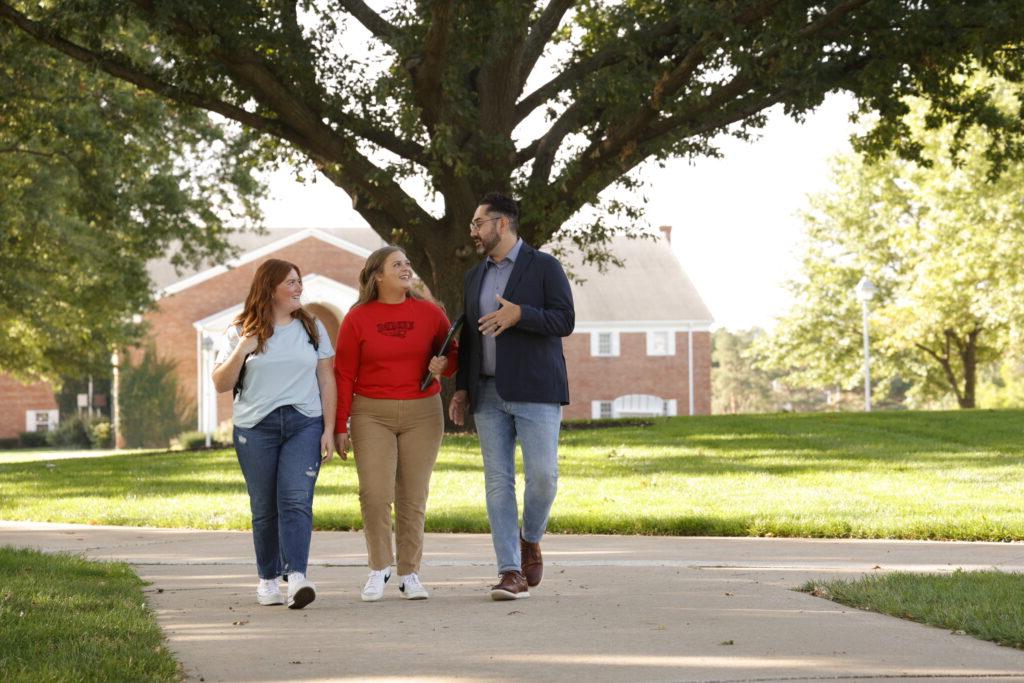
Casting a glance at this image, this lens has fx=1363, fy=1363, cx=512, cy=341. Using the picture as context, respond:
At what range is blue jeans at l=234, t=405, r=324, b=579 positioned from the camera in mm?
6977

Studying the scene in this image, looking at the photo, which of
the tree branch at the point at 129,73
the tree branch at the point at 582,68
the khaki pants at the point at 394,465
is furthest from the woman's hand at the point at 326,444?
the tree branch at the point at 582,68

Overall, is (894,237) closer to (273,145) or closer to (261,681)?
(273,145)

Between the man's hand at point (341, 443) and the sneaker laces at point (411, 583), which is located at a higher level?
the man's hand at point (341, 443)

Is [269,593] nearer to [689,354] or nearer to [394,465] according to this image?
[394,465]

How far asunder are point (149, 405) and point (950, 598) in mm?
43375

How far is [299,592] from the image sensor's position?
22.2ft

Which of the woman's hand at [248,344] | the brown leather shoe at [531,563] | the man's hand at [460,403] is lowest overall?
the brown leather shoe at [531,563]

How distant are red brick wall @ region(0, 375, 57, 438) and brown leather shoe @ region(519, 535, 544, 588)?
56099 millimetres

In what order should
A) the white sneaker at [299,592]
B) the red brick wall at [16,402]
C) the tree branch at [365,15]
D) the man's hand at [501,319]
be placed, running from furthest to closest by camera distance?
1. the red brick wall at [16,402]
2. the tree branch at [365,15]
3. the man's hand at [501,319]
4. the white sneaker at [299,592]

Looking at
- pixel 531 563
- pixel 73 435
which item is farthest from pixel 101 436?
pixel 531 563

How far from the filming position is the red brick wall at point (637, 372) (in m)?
53.8

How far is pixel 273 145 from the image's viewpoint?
76.3 feet

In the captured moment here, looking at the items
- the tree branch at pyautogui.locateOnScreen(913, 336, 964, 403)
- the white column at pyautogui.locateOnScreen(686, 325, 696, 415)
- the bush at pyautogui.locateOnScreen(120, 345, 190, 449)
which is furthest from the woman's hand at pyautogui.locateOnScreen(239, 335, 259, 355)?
the white column at pyautogui.locateOnScreen(686, 325, 696, 415)

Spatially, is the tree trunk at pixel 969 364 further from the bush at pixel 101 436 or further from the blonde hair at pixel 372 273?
the blonde hair at pixel 372 273
